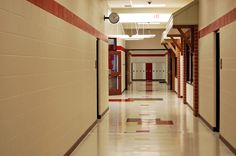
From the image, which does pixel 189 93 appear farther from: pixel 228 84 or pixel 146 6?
pixel 228 84

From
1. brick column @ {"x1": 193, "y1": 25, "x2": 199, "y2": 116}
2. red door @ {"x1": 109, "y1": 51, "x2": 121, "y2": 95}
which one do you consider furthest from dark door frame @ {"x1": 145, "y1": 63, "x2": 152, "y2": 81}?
brick column @ {"x1": 193, "y1": 25, "x2": 199, "y2": 116}

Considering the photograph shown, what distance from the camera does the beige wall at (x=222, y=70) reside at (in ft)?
24.2

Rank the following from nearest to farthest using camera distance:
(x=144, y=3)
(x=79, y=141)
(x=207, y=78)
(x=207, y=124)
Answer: (x=79, y=141), (x=207, y=124), (x=207, y=78), (x=144, y=3)

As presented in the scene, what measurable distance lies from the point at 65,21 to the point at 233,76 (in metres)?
3.05

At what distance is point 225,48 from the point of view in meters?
7.96

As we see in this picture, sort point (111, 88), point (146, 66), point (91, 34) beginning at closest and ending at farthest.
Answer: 1. point (91, 34)
2. point (111, 88)
3. point (146, 66)

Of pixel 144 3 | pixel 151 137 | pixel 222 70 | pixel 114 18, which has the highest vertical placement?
pixel 144 3

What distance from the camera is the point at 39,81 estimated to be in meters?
5.13

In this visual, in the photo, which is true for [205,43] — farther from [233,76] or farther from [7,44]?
[7,44]

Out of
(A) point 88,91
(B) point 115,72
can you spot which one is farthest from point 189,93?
(B) point 115,72

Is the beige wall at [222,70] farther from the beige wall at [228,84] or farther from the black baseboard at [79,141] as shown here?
the black baseboard at [79,141]

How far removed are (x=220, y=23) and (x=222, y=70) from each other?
105 cm

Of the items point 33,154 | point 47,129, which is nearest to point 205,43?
point 47,129

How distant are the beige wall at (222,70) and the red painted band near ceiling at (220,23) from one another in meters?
0.09
